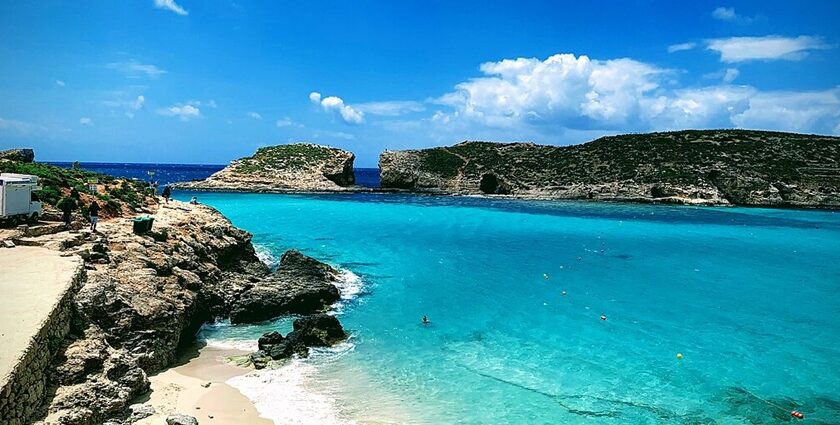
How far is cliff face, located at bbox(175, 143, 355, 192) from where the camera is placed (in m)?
93.2

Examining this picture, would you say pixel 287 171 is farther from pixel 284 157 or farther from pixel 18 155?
pixel 18 155

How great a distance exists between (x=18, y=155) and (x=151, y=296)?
25.4 metres

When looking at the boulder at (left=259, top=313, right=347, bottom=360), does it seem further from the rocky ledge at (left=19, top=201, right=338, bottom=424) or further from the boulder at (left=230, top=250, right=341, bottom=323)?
the boulder at (left=230, top=250, right=341, bottom=323)

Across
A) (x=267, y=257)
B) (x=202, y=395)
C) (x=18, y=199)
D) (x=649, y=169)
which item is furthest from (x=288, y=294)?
(x=649, y=169)

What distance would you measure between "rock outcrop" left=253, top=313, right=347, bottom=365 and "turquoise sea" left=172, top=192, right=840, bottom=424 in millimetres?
637

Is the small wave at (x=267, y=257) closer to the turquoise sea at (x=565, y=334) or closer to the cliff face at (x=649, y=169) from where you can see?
the turquoise sea at (x=565, y=334)

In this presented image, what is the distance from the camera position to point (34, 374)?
925cm

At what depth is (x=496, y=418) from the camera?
1217 cm

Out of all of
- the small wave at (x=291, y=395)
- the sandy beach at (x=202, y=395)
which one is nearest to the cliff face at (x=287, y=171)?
the sandy beach at (x=202, y=395)

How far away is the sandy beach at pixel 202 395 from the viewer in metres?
11.5

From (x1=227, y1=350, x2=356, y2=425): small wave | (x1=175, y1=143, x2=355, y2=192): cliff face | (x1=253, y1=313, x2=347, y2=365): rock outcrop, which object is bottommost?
(x1=227, y1=350, x2=356, y2=425): small wave

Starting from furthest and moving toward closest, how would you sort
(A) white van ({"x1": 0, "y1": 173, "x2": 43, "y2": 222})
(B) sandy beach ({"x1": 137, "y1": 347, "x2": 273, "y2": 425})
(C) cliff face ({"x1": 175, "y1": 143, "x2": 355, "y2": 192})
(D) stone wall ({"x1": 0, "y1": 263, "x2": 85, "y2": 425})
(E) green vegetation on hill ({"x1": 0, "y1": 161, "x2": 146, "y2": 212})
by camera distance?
(C) cliff face ({"x1": 175, "y1": 143, "x2": 355, "y2": 192})
(E) green vegetation on hill ({"x1": 0, "y1": 161, "x2": 146, "y2": 212})
(A) white van ({"x1": 0, "y1": 173, "x2": 43, "y2": 222})
(B) sandy beach ({"x1": 137, "y1": 347, "x2": 273, "y2": 425})
(D) stone wall ({"x1": 0, "y1": 263, "x2": 85, "y2": 425})

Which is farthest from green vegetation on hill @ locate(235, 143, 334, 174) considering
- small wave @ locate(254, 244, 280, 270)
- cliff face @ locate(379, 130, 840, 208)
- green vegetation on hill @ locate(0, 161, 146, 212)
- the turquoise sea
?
green vegetation on hill @ locate(0, 161, 146, 212)

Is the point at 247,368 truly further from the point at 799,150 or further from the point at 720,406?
the point at 799,150
